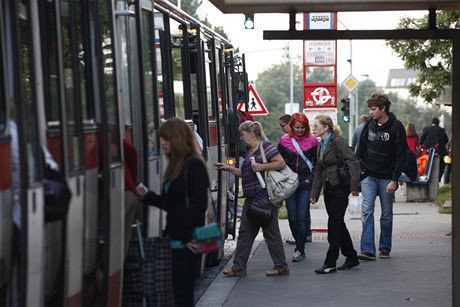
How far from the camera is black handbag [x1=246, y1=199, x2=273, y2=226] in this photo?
44.9 ft

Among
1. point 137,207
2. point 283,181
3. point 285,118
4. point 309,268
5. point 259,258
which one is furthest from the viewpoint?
point 285,118

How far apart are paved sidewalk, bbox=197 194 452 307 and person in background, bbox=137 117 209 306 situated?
3341 millimetres

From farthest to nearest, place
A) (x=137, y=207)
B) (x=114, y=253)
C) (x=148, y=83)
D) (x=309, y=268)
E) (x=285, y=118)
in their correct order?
1. (x=285, y=118)
2. (x=309, y=268)
3. (x=148, y=83)
4. (x=137, y=207)
5. (x=114, y=253)

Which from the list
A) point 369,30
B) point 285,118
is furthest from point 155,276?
point 285,118

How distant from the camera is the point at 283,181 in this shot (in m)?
13.7

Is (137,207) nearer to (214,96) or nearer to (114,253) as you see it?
(114,253)

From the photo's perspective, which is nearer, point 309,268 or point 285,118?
point 309,268

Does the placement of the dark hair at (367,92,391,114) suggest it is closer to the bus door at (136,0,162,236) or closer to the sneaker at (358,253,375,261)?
the sneaker at (358,253,375,261)

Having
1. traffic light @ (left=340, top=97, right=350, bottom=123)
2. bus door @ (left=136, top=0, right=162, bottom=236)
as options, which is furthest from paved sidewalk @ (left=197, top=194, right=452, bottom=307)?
traffic light @ (left=340, top=97, right=350, bottom=123)

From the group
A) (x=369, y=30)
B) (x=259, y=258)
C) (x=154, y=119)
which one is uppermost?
(x=369, y=30)

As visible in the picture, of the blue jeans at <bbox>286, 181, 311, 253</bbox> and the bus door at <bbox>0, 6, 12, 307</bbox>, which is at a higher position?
the bus door at <bbox>0, 6, 12, 307</bbox>

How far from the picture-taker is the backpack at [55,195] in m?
6.64

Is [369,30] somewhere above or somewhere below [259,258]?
above

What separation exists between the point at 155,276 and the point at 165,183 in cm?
63
